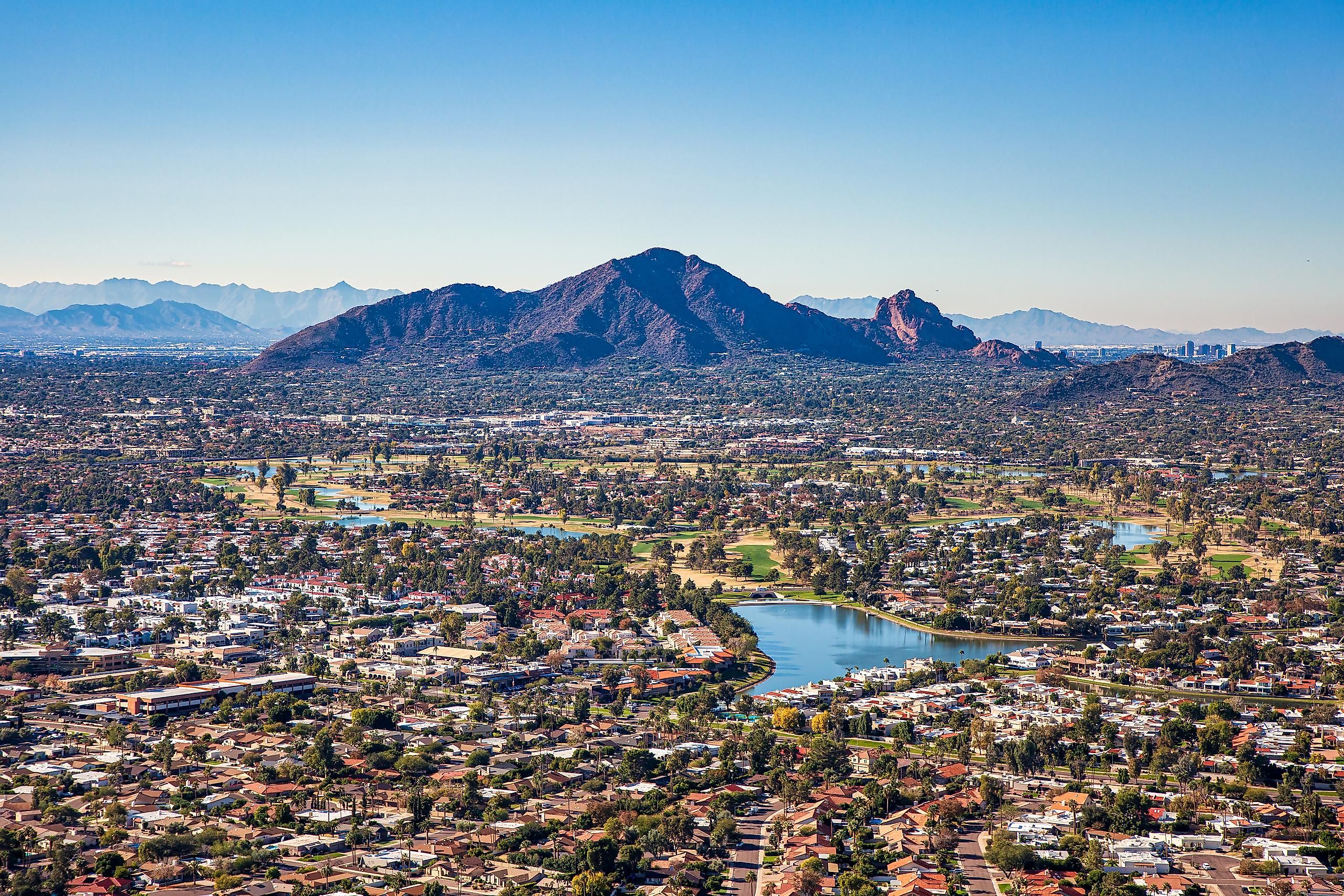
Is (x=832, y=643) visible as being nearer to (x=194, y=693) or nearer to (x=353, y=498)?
(x=194, y=693)

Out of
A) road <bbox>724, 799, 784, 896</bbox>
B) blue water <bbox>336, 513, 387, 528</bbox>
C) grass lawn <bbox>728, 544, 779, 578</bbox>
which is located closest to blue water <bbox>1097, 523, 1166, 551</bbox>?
grass lawn <bbox>728, 544, 779, 578</bbox>

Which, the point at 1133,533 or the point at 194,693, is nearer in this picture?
the point at 194,693

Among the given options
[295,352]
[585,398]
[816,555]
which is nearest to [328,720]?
[816,555]

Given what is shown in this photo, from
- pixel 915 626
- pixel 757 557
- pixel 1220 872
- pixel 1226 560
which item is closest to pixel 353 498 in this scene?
pixel 757 557

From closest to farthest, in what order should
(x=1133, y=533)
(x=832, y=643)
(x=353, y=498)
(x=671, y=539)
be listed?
1. (x=832, y=643)
2. (x=671, y=539)
3. (x=1133, y=533)
4. (x=353, y=498)

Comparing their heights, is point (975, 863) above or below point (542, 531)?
below

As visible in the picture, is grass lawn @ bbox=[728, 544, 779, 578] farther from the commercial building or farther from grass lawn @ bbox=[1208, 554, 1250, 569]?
the commercial building

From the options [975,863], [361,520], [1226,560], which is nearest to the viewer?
[975,863]
